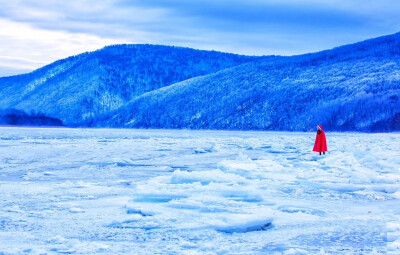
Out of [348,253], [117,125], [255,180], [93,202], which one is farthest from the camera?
[117,125]

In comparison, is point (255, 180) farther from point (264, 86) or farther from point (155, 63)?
point (155, 63)

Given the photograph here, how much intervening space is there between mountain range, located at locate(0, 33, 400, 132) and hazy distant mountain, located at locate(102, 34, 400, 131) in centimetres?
20

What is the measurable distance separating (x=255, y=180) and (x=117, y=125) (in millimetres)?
102848

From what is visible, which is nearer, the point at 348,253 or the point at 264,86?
the point at 348,253

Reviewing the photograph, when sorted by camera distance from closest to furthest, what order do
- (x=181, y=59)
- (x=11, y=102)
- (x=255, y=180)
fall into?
(x=255, y=180) → (x=11, y=102) → (x=181, y=59)

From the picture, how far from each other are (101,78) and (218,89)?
163 feet

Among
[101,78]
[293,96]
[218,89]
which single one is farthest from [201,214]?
[101,78]

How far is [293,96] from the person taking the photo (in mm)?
94125

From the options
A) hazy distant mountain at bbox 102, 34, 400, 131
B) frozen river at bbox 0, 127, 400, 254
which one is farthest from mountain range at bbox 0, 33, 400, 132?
frozen river at bbox 0, 127, 400, 254

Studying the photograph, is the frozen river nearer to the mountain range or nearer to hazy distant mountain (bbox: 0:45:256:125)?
the mountain range

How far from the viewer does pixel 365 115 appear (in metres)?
78.9

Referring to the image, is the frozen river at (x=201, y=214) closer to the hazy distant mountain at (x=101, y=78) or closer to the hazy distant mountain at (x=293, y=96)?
the hazy distant mountain at (x=293, y=96)

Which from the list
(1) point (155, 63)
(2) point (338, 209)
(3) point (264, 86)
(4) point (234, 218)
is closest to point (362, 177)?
(2) point (338, 209)

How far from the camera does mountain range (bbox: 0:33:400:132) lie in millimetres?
84062
